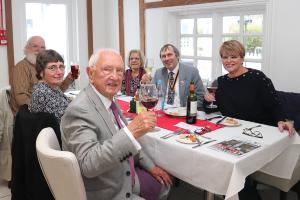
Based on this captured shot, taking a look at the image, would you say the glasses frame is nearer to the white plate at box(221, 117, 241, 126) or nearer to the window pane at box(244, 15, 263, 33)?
the white plate at box(221, 117, 241, 126)

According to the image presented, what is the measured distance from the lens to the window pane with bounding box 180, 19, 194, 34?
453 centimetres

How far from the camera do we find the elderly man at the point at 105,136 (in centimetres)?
133

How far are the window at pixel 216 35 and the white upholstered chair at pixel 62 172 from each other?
281cm

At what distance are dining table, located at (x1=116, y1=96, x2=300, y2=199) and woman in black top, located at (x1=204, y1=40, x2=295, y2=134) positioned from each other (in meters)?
0.25

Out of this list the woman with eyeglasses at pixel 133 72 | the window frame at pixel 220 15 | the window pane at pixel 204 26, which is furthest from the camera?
the window pane at pixel 204 26

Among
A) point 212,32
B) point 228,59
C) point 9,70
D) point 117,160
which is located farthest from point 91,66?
point 9,70

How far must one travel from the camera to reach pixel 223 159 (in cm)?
155

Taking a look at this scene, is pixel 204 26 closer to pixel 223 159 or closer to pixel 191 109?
pixel 191 109

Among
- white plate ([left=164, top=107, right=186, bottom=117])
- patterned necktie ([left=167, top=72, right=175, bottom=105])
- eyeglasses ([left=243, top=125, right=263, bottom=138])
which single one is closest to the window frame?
patterned necktie ([left=167, top=72, right=175, bottom=105])

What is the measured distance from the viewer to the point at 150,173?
1839 mm

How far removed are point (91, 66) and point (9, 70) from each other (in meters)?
3.61

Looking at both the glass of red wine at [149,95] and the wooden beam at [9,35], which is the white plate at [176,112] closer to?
the glass of red wine at [149,95]

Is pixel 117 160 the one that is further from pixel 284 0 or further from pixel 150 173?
pixel 284 0

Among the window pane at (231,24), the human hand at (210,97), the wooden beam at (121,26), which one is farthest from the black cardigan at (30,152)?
the wooden beam at (121,26)
